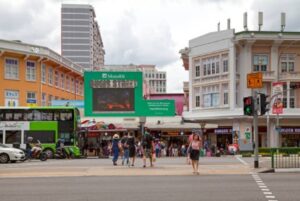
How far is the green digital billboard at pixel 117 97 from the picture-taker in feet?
181

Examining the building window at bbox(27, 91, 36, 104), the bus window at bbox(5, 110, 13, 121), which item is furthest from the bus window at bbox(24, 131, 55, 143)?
the building window at bbox(27, 91, 36, 104)

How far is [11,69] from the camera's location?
→ 5700 centimetres

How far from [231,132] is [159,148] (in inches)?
566

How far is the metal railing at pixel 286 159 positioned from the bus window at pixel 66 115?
19.6 m

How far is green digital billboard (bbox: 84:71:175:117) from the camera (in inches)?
2174

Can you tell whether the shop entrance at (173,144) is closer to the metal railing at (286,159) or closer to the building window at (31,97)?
the building window at (31,97)

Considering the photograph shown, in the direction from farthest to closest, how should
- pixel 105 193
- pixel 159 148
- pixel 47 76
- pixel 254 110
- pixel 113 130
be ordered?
pixel 47 76, pixel 113 130, pixel 159 148, pixel 254 110, pixel 105 193

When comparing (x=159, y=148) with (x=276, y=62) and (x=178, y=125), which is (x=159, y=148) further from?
(x=276, y=62)

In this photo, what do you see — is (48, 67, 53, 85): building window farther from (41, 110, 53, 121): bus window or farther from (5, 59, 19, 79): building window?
(41, 110, 53, 121): bus window

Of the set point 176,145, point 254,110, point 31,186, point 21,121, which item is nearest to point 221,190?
point 31,186

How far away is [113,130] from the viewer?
164ft

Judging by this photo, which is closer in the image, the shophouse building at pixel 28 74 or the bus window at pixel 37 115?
the bus window at pixel 37 115

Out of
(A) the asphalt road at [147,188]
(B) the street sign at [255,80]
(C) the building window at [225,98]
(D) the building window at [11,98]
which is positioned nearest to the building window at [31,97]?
(D) the building window at [11,98]

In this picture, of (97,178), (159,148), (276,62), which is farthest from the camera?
(276,62)
